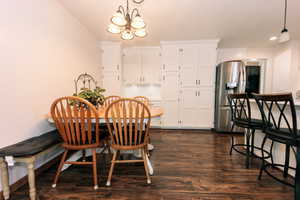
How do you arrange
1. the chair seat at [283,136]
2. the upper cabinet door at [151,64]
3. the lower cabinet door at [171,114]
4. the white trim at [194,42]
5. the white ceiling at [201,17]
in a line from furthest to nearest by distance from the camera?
the upper cabinet door at [151,64] → the lower cabinet door at [171,114] → the white trim at [194,42] → the white ceiling at [201,17] → the chair seat at [283,136]

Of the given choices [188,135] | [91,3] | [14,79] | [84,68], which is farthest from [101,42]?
[188,135]

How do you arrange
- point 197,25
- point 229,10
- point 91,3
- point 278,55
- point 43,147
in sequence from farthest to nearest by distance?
point 278,55, point 197,25, point 229,10, point 91,3, point 43,147

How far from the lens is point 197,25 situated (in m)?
2.66

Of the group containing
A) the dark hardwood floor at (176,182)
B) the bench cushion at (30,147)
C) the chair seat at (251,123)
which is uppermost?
the chair seat at (251,123)

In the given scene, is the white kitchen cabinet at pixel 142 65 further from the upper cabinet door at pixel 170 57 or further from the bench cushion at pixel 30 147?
the bench cushion at pixel 30 147

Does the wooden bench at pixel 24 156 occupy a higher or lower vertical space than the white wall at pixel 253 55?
lower

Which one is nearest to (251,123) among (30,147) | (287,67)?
(30,147)

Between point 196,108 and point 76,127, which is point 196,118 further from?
point 76,127

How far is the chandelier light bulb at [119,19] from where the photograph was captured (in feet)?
4.91

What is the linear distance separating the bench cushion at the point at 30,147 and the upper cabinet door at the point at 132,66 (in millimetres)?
2714

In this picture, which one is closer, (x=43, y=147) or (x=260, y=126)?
(x=43, y=147)

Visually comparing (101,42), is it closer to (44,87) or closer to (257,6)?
(44,87)

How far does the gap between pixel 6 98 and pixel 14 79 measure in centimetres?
21

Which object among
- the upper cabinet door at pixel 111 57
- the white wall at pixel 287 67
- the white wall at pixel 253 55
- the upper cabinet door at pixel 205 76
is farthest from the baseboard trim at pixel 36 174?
the white wall at pixel 287 67
